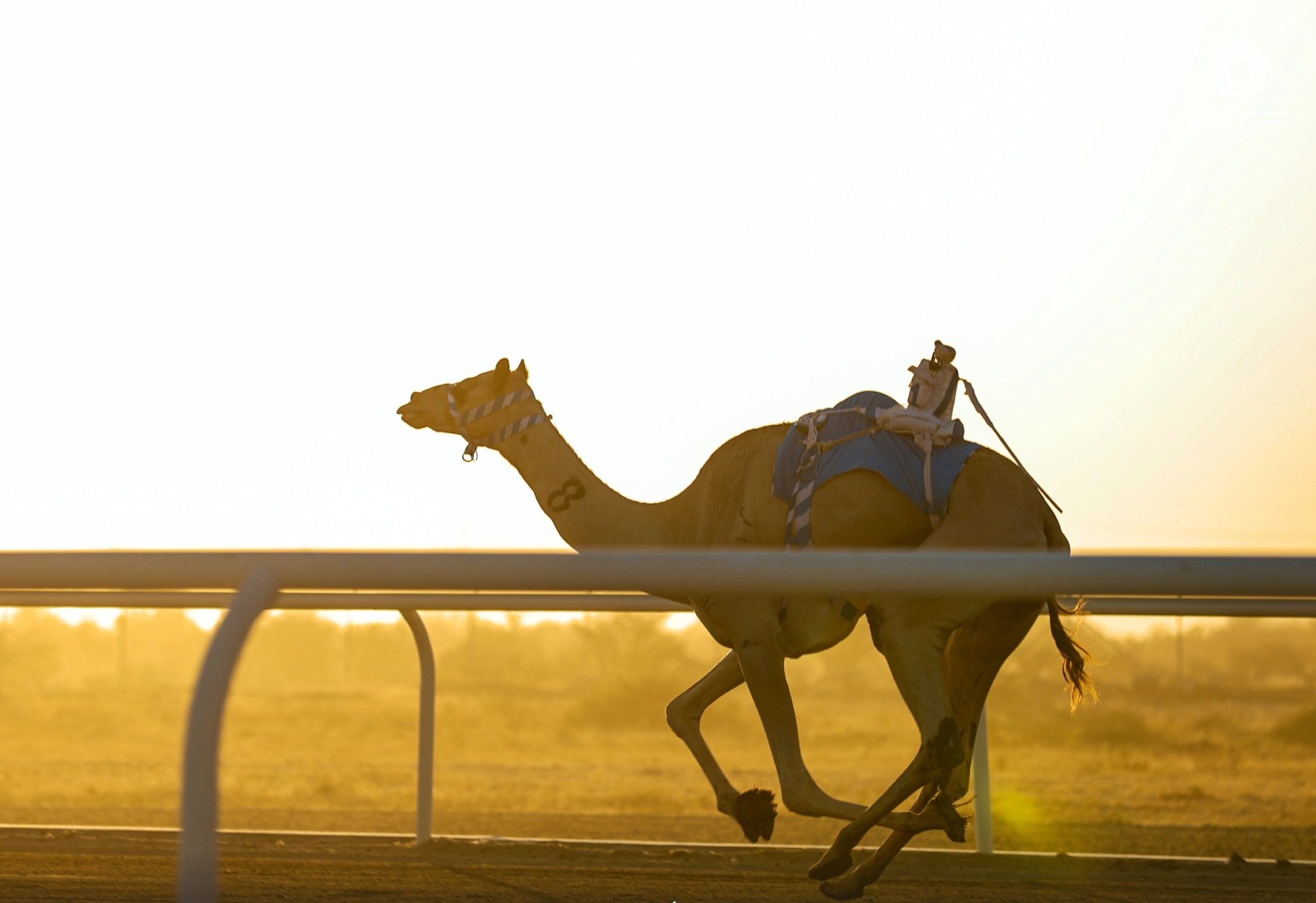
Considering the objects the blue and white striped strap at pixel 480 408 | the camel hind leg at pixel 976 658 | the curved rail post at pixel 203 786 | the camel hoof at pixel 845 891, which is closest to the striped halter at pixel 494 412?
the blue and white striped strap at pixel 480 408

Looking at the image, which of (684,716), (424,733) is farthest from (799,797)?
(424,733)

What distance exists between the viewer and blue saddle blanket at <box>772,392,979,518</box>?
5.61 metres

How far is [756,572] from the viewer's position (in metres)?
2.71

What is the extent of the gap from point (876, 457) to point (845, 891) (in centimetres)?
151

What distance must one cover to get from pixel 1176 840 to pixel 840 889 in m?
8.95

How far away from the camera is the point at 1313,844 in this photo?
13445 mm

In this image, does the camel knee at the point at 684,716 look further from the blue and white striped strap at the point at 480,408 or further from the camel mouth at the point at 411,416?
the camel mouth at the point at 411,416

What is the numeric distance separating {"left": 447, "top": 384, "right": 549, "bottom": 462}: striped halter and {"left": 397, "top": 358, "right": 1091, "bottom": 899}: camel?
0.10 meters

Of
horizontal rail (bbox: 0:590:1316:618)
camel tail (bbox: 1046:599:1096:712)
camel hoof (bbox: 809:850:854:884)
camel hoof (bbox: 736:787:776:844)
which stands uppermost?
horizontal rail (bbox: 0:590:1316:618)

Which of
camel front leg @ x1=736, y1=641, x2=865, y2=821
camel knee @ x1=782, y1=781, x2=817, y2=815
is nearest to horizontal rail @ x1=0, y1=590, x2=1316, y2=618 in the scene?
camel front leg @ x1=736, y1=641, x2=865, y2=821

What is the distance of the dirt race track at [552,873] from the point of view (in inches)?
228

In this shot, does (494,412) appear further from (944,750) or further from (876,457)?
(944,750)

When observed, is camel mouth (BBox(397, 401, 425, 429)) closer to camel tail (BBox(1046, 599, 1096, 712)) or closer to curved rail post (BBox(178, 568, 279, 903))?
camel tail (BBox(1046, 599, 1096, 712))

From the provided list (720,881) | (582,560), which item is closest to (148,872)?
(720,881)
